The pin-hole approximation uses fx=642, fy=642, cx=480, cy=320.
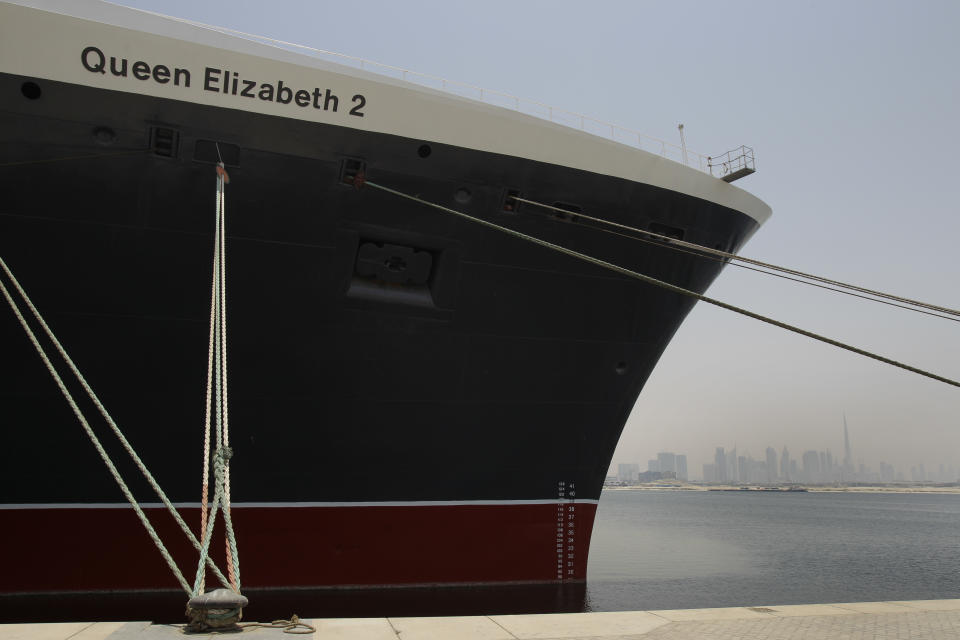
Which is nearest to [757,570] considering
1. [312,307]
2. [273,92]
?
[312,307]

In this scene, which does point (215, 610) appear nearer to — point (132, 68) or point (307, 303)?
point (307, 303)

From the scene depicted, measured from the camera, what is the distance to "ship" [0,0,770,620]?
7098 millimetres

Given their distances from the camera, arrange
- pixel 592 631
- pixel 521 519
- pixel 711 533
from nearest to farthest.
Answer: pixel 592 631, pixel 521 519, pixel 711 533

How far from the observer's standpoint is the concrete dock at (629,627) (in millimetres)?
3924

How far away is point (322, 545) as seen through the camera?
8.35 meters

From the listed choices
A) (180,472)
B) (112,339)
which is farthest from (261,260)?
(180,472)

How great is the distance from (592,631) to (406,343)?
478 centimetres

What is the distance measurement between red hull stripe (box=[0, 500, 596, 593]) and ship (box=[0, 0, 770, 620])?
0.03m

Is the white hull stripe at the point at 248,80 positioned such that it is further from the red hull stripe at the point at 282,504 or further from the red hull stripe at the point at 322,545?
the red hull stripe at the point at 322,545

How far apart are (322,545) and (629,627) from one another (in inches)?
188

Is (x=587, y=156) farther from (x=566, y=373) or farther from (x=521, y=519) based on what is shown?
(x=521, y=519)

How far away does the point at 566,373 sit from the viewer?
957 cm

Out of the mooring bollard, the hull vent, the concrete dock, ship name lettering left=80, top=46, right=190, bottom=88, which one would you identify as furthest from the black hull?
the mooring bollard

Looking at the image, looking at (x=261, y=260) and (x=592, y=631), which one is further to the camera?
(x=261, y=260)
